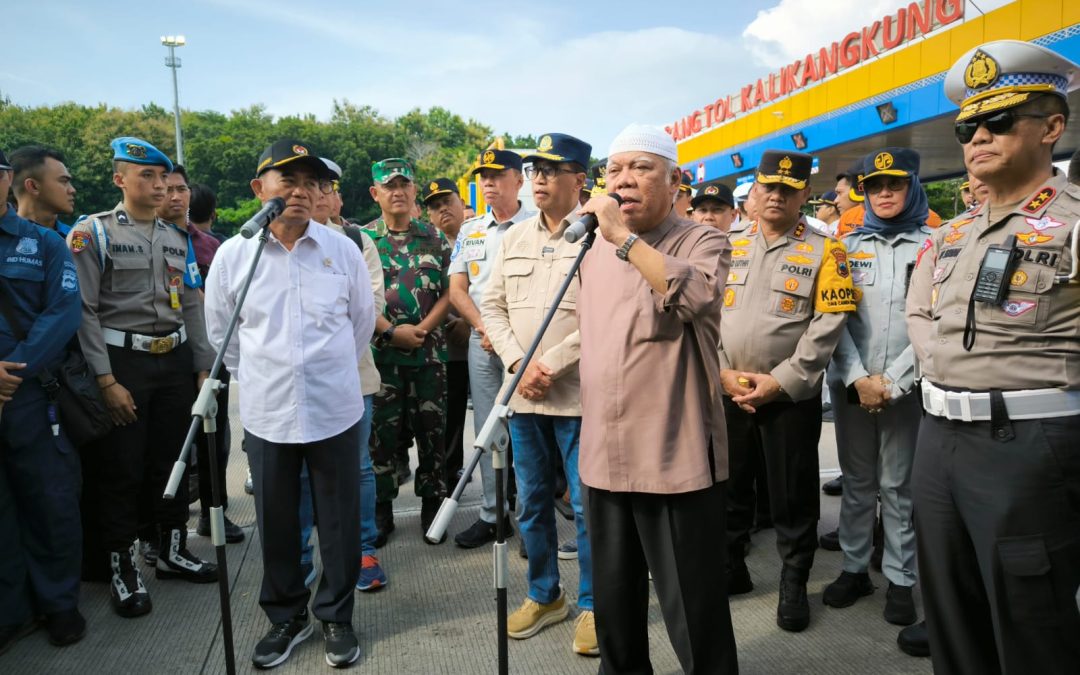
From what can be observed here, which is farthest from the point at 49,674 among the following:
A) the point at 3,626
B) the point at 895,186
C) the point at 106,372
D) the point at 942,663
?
the point at 895,186

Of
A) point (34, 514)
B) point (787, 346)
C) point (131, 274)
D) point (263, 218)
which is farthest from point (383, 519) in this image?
point (787, 346)

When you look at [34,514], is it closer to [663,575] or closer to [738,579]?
[663,575]

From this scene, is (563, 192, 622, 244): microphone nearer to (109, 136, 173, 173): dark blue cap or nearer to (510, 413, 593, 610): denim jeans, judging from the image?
(510, 413, 593, 610): denim jeans

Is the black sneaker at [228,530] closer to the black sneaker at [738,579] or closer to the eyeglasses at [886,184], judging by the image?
→ the black sneaker at [738,579]

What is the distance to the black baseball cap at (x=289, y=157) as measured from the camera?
9.84ft

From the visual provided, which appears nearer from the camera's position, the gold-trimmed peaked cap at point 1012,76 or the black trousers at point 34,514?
the gold-trimmed peaked cap at point 1012,76

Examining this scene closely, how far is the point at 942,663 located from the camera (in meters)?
2.31

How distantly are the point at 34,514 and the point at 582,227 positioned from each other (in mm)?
2882

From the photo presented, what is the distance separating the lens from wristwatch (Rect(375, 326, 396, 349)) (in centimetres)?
428

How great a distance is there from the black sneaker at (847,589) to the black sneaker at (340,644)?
223cm

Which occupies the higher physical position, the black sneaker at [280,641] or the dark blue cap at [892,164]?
the dark blue cap at [892,164]

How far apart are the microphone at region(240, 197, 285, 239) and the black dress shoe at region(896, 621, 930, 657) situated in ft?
10.1

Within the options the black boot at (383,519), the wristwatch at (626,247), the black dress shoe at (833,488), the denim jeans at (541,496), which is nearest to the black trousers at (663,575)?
the denim jeans at (541,496)

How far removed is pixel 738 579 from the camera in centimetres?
369
